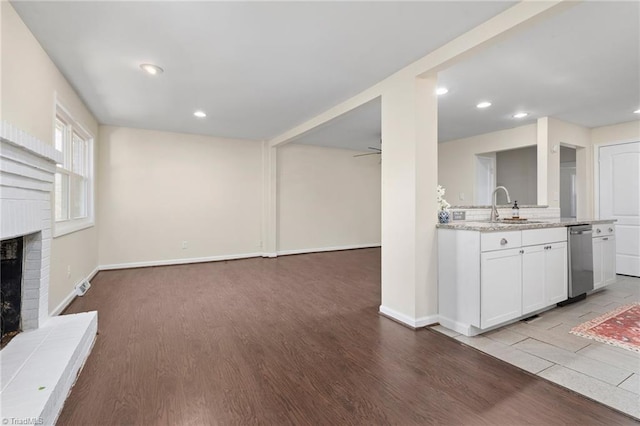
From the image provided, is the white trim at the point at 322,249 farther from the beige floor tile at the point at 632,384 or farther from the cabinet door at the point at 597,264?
the beige floor tile at the point at 632,384

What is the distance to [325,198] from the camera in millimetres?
7062

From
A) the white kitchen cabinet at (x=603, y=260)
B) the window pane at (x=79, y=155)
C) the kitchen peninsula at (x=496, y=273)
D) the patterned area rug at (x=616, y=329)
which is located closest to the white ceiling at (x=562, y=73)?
the kitchen peninsula at (x=496, y=273)

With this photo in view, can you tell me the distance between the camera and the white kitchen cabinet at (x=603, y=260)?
3508 millimetres

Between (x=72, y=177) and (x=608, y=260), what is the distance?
22.8 ft

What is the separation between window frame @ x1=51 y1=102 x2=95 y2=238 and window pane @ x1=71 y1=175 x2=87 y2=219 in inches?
0.9

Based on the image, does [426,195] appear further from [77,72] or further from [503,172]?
[503,172]

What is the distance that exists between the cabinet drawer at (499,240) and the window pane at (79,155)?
16.2 feet

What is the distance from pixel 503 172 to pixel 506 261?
5.62 metres

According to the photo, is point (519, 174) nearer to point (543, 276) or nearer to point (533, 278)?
point (543, 276)

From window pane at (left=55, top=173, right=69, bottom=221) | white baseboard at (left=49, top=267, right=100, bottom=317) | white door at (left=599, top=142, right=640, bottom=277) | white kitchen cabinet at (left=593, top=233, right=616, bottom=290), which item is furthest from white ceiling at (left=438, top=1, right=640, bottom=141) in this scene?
white baseboard at (left=49, top=267, right=100, bottom=317)

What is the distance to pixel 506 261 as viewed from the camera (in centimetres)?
252

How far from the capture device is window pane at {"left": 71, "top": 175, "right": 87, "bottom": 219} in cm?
401

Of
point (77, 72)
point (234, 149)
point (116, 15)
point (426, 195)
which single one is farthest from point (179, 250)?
point (426, 195)

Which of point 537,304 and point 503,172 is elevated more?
point 503,172
